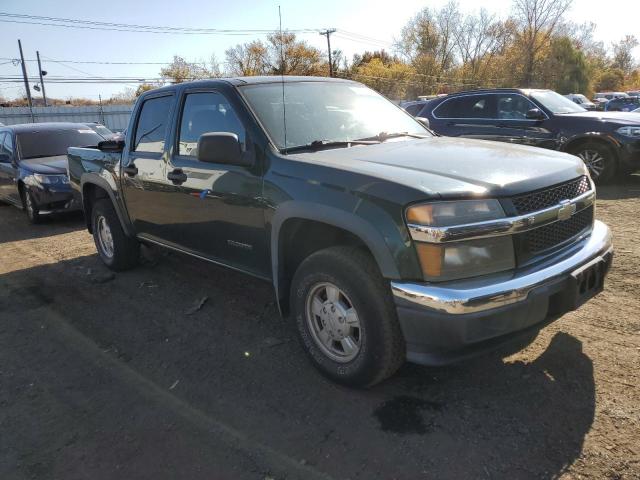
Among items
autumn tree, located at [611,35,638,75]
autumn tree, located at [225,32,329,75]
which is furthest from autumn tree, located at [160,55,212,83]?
autumn tree, located at [611,35,638,75]

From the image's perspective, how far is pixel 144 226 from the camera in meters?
5.01

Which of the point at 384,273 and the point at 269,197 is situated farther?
the point at 269,197

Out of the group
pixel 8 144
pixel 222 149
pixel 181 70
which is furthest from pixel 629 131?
pixel 181 70

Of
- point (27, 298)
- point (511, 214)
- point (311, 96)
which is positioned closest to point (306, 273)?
point (511, 214)

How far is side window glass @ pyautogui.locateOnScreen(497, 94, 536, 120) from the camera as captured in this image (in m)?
9.16

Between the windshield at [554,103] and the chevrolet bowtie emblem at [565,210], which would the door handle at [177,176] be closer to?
the chevrolet bowtie emblem at [565,210]

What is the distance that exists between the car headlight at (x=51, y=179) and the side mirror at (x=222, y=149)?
591cm

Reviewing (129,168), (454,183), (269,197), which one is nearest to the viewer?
(454,183)

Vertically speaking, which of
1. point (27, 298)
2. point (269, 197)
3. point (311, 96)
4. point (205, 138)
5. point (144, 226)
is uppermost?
point (311, 96)

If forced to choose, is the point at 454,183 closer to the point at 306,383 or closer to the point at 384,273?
the point at 384,273

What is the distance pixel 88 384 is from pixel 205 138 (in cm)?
181

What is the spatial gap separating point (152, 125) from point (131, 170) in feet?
1.62

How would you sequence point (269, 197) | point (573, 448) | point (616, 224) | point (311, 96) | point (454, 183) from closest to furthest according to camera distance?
point (573, 448) < point (454, 183) < point (269, 197) < point (311, 96) < point (616, 224)

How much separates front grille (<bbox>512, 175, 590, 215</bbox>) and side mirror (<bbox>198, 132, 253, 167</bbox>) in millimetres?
1729
